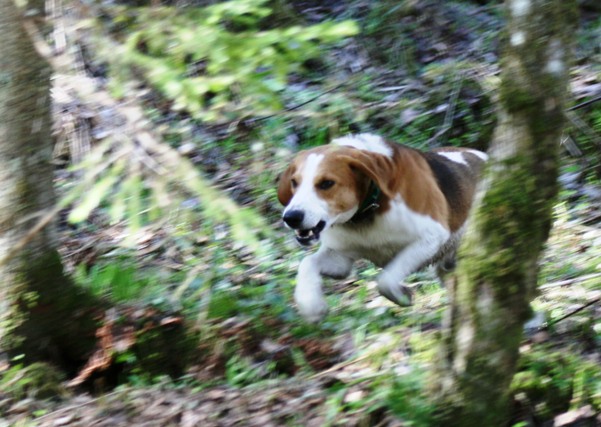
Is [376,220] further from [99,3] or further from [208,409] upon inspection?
[99,3]

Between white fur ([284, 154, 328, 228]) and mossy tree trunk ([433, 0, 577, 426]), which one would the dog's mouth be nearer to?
white fur ([284, 154, 328, 228])

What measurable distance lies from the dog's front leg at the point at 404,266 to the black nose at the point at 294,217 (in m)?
0.68

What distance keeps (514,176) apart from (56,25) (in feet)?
8.64

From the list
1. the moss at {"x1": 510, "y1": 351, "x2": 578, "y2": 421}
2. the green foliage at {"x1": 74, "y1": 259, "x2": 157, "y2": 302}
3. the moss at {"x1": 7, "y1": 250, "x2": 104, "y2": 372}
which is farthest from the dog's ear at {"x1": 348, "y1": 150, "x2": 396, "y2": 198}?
the moss at {"x1": 7, "y1": 250, "x2": 104, "y2": 372}

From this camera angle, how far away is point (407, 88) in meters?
9.27

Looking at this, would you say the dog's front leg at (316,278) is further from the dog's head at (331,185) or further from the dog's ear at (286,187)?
the dog's ear at (286,187)

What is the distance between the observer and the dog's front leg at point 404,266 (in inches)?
216

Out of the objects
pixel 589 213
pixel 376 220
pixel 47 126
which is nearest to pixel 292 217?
pixel 376 220

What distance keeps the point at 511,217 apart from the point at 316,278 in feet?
6.32

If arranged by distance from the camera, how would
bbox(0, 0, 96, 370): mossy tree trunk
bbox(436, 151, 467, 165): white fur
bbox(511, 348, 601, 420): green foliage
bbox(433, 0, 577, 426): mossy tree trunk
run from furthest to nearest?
bbox(436, 151, 467, 165): white fur
bbox(0, 0, 96, 370): mossy tree trunk
bbox(511, 348, 601, 420): green foliage
bbox(433, 0, 577, 426): mossy tree trunk

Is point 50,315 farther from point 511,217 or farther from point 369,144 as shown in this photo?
point 511,217

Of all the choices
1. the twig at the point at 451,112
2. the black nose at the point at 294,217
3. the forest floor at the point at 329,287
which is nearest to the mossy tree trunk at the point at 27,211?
the forest floor at the point at 329,287

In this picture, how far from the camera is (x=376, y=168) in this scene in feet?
18.1

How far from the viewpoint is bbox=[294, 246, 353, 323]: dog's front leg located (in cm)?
544
